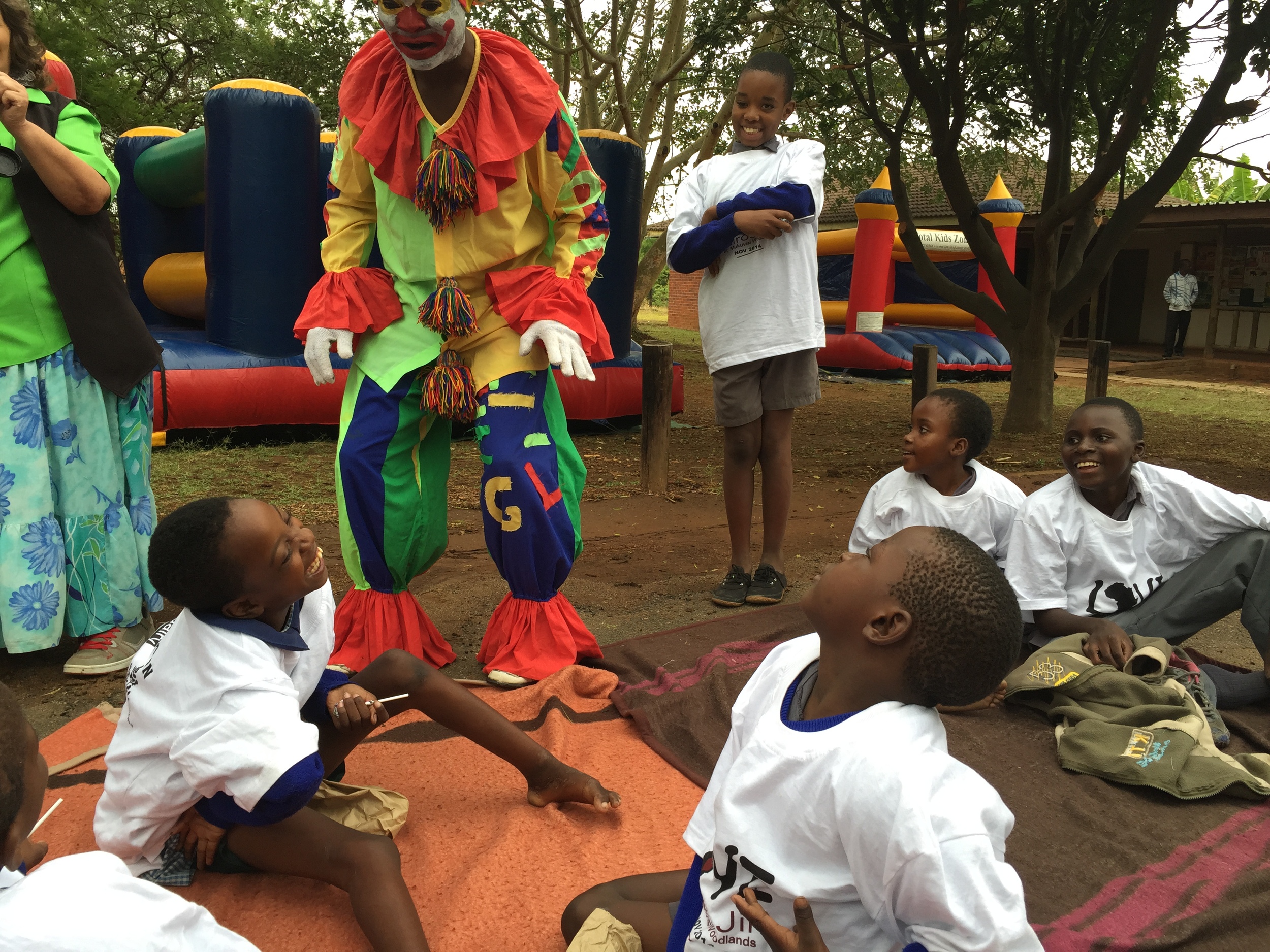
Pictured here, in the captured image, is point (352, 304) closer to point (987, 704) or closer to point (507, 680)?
point (507, 680)

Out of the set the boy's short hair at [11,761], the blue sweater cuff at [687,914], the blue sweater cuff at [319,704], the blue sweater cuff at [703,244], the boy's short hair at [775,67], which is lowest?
the blue sweater cuff at [687,914]

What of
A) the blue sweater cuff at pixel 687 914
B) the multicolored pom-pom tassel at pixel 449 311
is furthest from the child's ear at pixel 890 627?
the multicolored pom-pom tassel at pixel 449 311

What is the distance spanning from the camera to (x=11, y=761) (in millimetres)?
1149

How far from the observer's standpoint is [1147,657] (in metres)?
2.76

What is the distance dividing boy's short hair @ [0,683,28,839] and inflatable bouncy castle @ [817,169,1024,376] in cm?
1208

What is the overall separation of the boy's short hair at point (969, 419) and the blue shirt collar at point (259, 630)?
211 centimetres

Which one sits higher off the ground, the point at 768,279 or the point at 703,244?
the point at 703,244

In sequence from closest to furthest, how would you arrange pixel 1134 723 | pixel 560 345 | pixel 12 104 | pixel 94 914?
pixel 94 914 → pixel 1134 723 → pixel 12 104 → pixel 560 345

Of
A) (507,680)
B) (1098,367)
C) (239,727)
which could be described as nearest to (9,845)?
(239,727)

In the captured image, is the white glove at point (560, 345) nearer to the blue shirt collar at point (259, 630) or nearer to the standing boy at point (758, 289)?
the standing boy at point (758, 289)

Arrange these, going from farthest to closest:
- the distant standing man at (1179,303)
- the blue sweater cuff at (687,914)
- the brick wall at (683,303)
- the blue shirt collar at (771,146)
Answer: the brick wall at (683,303) < the distant standing man at (1179,303) < the blue shirt collar at (771,146) < the blue sweater cuff at (687,914)

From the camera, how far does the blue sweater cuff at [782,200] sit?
143 inches

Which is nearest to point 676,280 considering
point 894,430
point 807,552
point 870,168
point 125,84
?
point 870,168

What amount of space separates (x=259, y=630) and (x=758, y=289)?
A: 2429 millimetres
